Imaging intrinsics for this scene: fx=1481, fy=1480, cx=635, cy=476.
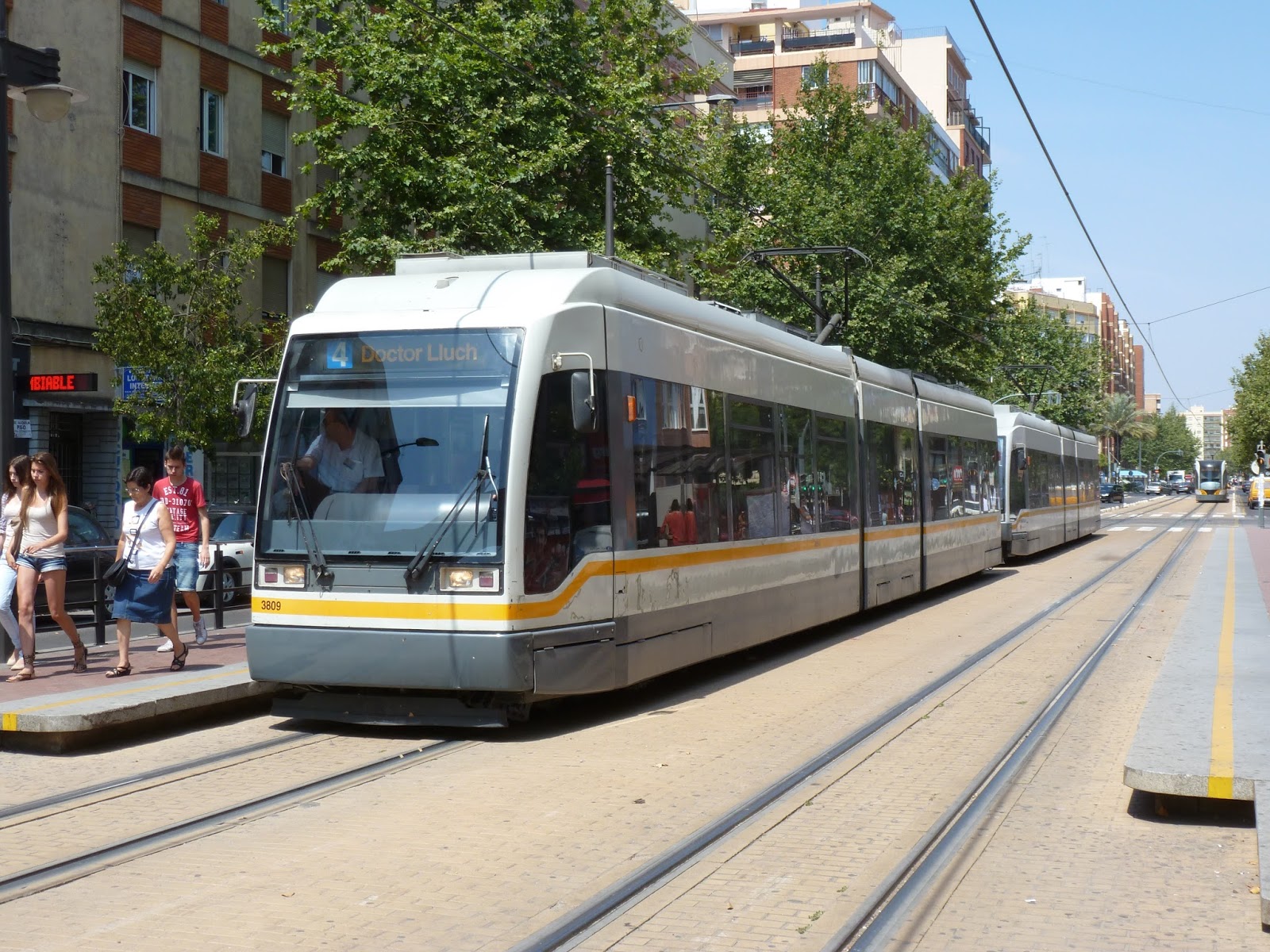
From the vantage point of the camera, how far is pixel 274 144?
1233 inches

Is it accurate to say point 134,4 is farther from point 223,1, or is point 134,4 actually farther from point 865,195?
point 865,195

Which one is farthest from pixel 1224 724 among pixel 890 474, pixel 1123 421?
pixel 1123 421

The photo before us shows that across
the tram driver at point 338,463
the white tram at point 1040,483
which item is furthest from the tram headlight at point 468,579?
the white tram at point 1040,483

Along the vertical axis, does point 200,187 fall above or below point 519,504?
above

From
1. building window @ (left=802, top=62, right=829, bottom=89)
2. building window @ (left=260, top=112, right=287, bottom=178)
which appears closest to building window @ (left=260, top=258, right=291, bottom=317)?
building window @ (left=260, top=112, right=287, bottom=178)

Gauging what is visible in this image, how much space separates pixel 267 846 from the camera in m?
6.30

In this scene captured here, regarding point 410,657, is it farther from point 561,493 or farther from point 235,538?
point 235,538

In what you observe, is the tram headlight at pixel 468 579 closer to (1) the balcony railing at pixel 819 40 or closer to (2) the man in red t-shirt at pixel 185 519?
(2) the man in red t-shirt at pixel 185 519

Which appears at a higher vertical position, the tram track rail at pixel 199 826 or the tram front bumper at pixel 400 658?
the tram front bumper at pixel 400 658

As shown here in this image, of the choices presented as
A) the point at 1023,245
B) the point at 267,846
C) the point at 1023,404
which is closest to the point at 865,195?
the point at 1023,245

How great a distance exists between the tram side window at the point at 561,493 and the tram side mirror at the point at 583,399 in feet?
0.43

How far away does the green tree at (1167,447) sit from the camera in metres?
149

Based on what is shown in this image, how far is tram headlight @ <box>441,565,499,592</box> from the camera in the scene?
348 inches

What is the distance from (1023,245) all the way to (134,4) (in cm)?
2867
